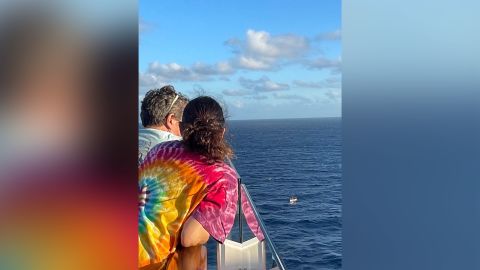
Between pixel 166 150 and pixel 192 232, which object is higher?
pixel 166 150

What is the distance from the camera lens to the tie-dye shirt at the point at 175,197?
4.56 feet

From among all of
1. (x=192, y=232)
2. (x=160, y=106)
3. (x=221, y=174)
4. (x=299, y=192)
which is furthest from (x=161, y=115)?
(x=299, y=192)

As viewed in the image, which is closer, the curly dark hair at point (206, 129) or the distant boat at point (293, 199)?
the curly dark hair at point (206, 129)

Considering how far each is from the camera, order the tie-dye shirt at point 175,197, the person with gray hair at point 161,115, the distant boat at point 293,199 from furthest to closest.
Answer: the distant boat at point 293,199 → the person with gray hair at point 161,115 → the tie-dye shirt at point 175,197

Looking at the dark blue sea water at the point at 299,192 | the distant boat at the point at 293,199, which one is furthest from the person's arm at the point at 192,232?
the distant boat at the point at 293,199

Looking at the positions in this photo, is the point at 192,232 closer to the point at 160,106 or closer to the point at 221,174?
the point at 221,174

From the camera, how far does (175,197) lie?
1396mm

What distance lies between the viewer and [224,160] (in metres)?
1.53

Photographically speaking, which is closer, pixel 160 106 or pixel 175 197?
pixel 175 197

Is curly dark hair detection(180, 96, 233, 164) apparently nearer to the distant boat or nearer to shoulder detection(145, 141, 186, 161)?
shoulder detection(145, 141, 186, 161)

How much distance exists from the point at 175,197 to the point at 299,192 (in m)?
27.6

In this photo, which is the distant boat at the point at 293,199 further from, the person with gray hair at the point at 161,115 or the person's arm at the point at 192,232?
the person's arm at the point at 192,232
